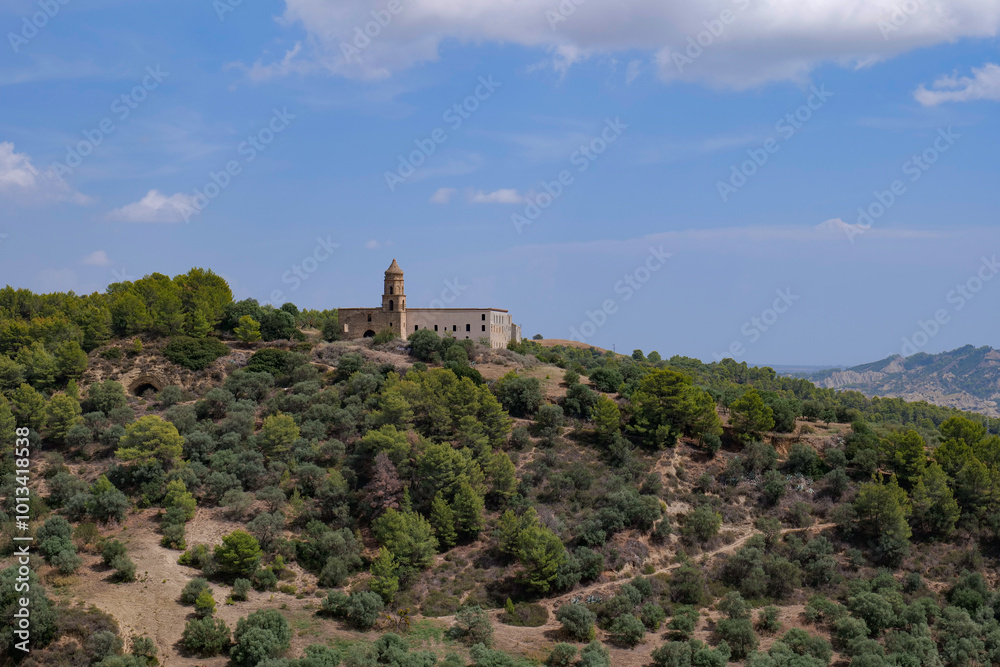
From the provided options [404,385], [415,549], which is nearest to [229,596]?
[415,549]

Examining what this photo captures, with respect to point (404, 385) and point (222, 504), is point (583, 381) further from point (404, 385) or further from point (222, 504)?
point (222, 504)

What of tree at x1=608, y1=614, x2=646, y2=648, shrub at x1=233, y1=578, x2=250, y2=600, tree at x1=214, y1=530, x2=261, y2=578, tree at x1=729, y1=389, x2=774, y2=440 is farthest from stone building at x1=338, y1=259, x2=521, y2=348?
tree at x1=608, y1=614, x2=646, y2=648

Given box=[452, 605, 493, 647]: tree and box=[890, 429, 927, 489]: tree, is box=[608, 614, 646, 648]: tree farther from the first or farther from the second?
box=[890, 429, 927, 489]: tree

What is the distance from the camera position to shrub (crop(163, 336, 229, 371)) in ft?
224

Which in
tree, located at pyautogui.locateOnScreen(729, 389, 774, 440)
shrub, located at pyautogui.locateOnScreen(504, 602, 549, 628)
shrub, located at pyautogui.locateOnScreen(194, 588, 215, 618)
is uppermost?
tree, located at pyautogui.locateOnScreen(729, 389, 774, 440)

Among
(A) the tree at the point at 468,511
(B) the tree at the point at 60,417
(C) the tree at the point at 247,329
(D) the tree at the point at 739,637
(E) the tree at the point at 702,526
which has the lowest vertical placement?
(D) the tree at the point at 739,637

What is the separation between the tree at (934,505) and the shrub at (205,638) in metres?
43.6

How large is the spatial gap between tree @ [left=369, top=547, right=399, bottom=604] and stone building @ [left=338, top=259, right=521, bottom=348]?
37143 mm

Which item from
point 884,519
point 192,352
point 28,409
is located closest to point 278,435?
point 28,409

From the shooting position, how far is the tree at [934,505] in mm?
51062

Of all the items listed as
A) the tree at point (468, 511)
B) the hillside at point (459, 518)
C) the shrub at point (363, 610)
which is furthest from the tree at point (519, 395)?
the shrub at point (363, 610)

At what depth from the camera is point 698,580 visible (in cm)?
4572

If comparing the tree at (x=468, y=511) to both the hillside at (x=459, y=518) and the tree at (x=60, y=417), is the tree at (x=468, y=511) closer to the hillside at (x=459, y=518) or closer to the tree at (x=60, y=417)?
the hillside at (x=459, y=518)

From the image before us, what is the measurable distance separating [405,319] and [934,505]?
163ft
